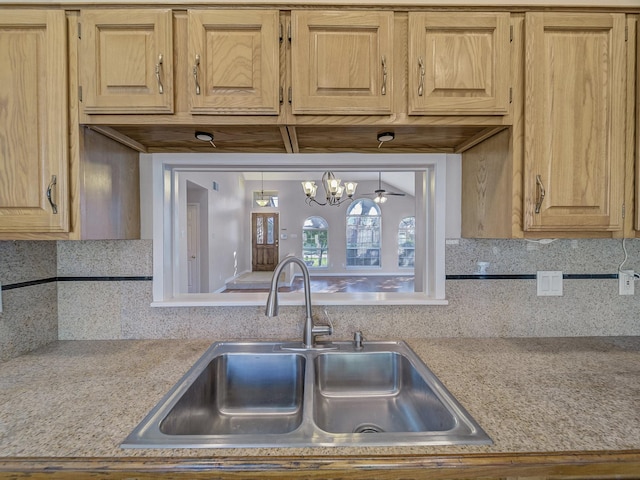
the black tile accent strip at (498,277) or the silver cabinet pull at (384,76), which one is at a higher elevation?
the silver cabinet pull at (384,76)

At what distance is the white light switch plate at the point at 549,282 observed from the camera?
4.91 ft

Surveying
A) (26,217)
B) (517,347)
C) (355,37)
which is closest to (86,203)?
(26,217)

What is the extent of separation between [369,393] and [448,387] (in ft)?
1.34

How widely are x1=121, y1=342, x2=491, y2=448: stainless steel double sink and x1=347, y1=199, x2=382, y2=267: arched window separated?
8864 millimetres

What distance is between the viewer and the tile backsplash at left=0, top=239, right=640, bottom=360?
1.48 meters

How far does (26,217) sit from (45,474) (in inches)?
30.7

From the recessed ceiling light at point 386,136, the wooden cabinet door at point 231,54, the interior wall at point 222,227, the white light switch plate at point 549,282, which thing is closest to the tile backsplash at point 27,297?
the wooden cabinet door at point 231,54

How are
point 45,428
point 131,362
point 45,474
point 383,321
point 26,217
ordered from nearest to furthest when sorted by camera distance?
point 45,474
point 45,428
point 26,217
point 131,362
point 383,321

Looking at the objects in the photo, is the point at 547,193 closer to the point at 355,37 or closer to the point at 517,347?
the point at 517,347

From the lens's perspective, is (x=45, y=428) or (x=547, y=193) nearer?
(x=45, y=428)

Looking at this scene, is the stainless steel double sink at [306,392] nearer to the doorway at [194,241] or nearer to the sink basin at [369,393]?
the sink basin at [369,393]

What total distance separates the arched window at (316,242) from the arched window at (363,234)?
0.73 metres

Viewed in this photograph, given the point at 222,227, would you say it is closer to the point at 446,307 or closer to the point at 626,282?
the point at 446,307

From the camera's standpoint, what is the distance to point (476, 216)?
4.50 ft
